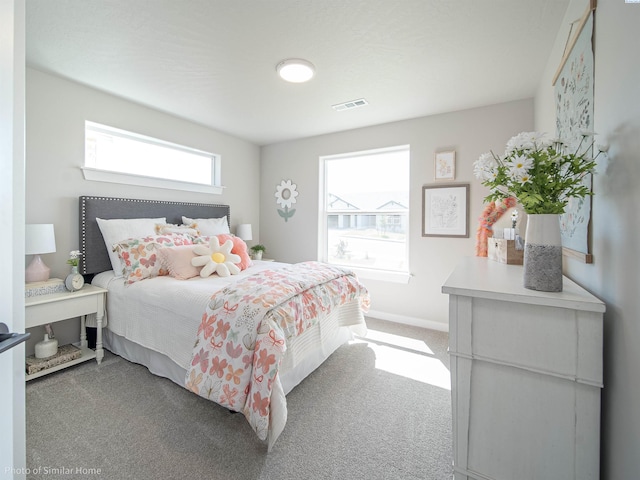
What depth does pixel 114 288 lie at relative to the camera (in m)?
2.36

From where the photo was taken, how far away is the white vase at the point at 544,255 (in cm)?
100

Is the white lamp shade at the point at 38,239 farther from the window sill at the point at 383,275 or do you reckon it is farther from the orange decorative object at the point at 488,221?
the orange decorative object at the point at 488,221

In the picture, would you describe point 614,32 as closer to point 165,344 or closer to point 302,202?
point 165,344

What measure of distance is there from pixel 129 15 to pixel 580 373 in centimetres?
284

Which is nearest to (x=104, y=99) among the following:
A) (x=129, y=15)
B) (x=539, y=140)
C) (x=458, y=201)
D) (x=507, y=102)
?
(x=129, y=15)

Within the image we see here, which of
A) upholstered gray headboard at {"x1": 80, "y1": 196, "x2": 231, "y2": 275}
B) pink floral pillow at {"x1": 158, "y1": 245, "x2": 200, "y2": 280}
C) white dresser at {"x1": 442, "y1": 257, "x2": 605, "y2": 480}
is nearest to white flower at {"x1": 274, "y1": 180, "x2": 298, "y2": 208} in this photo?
upholstered gray headboard at {"x1": 80, "y1": 196, "x2": 231, "y2": 275}

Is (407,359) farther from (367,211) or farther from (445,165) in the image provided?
(445,165)

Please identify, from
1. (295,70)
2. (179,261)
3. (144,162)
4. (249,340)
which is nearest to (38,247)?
(179,261)

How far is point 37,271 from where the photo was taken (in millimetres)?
2197

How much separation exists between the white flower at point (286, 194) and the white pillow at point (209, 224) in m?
1.00

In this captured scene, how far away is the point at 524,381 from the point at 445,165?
8.58ft

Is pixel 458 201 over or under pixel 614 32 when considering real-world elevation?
under

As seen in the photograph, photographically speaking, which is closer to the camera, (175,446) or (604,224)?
(604,224)

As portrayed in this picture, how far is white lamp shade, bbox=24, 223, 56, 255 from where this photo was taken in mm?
2006
